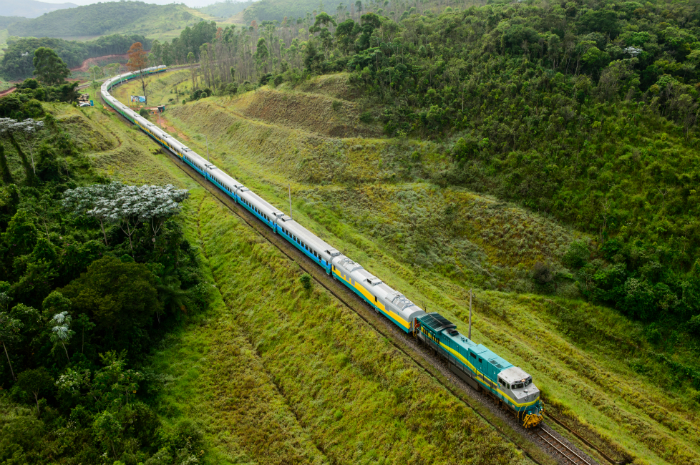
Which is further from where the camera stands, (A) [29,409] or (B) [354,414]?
(B) [354,414]

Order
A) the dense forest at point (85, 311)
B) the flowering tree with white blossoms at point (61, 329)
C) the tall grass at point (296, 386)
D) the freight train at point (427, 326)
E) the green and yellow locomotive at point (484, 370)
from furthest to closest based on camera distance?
the flowering tree with white blossoms at point (61, 329)
the tall grass at point (296, 386)
the dense forest at point (85, 311)
the freight train at point (427, 326)
the green and yellow locomotive at point (484, 370)

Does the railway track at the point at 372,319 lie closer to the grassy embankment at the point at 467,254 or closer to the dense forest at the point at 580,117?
the grassy embankment at the point at 467,254

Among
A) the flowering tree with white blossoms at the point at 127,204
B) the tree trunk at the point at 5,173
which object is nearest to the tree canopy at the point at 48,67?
the tree trunk at the point at 5,173

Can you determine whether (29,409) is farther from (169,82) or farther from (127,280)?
(169,82)

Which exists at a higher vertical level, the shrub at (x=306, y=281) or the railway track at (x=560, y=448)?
the shrub at (x=306, y=281)

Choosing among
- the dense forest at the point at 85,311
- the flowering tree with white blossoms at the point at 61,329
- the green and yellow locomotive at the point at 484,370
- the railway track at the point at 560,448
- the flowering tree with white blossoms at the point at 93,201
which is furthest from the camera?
the flowering tree with white blossoms at the point at 93,201

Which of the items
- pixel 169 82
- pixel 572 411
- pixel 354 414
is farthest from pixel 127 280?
pixel 169 82

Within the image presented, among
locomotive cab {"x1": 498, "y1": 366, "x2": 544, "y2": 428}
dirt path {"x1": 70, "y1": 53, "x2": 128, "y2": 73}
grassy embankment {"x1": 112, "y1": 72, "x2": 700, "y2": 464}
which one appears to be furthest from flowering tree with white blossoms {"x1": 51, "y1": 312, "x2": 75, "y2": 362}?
dirt path {"x1": 70, "y1": 53, "x2": 128, "y2": 73}

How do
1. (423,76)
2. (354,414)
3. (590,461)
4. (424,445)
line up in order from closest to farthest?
(590,461) → (424,445) → (354,414) → (423,76)
